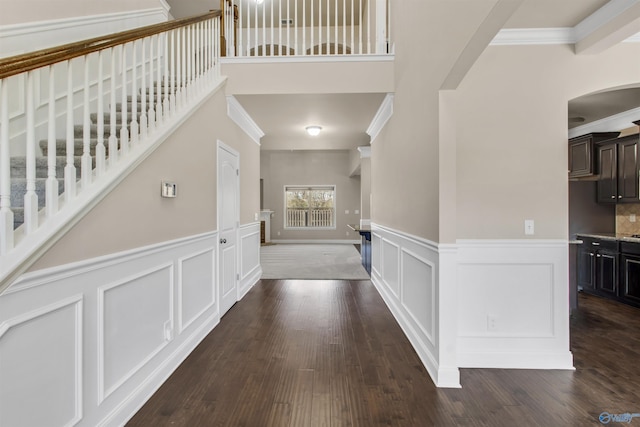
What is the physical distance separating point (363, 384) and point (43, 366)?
5.85ft

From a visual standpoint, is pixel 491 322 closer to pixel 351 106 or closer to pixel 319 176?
pixel 351 106

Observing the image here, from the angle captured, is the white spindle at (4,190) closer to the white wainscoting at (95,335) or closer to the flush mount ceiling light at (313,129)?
the white wainscoting at (95,335)

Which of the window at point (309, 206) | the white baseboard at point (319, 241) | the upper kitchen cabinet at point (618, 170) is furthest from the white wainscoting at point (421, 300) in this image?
the window at point (309, 206)

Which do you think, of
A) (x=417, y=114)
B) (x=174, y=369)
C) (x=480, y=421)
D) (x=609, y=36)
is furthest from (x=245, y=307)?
(x=609, y=36)

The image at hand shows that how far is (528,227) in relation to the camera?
226cm

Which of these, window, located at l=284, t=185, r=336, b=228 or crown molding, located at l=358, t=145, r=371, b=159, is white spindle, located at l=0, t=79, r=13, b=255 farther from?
window, located at l=284, t=185, r=336, b=228

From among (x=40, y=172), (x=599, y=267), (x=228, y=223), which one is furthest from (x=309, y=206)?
(x=40, y=172)

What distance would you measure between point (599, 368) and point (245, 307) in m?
3.35

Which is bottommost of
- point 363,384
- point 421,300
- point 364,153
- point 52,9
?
point 363,384

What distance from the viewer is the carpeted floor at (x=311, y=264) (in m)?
5.20

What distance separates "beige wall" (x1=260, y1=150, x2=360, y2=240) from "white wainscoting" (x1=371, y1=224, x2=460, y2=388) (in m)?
6.43

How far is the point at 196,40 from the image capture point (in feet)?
9.64

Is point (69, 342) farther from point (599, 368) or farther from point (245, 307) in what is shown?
point (599, 368)

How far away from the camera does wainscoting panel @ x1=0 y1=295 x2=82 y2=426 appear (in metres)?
1.11
